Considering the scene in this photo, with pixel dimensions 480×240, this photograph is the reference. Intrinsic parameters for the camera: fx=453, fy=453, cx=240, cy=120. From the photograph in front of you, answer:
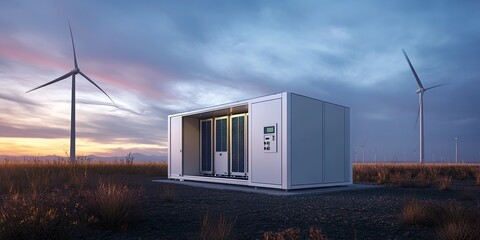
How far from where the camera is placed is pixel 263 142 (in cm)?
1559

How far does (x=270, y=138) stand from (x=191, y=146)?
699cm

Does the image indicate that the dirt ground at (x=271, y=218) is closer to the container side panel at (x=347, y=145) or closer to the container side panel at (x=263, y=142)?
the container side panel at (x=263, y=142)

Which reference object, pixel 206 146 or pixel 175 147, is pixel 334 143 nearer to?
pixel 206 146

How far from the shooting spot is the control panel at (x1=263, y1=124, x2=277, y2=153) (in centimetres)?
1509

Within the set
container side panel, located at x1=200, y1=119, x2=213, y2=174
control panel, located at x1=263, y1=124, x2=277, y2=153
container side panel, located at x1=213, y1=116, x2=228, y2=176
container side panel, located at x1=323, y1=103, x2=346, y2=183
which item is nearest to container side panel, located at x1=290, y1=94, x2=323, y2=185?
container side panel, located at x1=323, y1=103, x2=346, y2=183

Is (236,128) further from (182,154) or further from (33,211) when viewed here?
(33,211)

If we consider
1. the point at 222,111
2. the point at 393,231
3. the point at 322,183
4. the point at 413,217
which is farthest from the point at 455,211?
the point at 222,111

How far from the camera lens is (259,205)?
10.7m

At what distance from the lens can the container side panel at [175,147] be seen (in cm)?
2100

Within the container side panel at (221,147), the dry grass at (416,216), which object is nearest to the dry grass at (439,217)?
the dry grass at (416,216)

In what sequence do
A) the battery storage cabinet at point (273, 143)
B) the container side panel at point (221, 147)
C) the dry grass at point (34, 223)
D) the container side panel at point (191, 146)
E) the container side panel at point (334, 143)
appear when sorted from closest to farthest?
1. the dry grass at point (34, 223)
2. the battery storage cabinet at point (273, 143)
3. the container side panel at point (334, 143)
4. the container side panel at point (221, 147)
5. the container side panel at point (191, 146)

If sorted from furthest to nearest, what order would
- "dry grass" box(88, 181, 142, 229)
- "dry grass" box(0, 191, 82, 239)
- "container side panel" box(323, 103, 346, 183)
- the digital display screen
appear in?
"container side panel" box(323, 103, 346, 183) → the digital display screen → "dry grass" box(88, 181, 142, 229) → "dry grass" box(0, 191, 82, 239)

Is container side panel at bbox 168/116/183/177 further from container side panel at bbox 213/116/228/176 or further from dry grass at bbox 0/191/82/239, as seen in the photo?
dry grass at bbox 0/191/82/239

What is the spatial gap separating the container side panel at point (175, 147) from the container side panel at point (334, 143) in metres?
7.31
